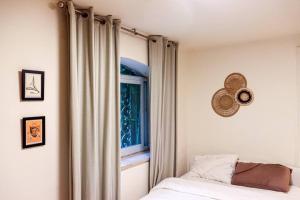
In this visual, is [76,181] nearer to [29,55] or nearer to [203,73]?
[29,55]

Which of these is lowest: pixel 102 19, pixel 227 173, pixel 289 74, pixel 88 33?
pixel 227 173

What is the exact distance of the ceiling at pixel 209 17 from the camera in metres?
2.02

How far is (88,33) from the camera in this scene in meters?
2.11

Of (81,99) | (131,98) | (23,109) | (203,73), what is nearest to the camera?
(23,109)

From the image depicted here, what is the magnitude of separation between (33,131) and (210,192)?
170cm

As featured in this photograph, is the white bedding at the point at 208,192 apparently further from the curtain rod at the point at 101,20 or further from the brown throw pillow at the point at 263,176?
the curtain rod at the point at 101,20

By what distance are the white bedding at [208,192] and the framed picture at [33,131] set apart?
A: 1123 mm

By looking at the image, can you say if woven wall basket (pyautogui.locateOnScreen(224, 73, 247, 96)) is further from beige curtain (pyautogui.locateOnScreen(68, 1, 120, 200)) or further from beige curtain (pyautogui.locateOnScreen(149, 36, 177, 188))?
beige curtain (pyautogui.locateOnScreen(68, 1, 120, 200))

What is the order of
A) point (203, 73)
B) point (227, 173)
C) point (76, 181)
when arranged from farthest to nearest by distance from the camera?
point (203, 73) < point (227, 173) < point (76, 181)

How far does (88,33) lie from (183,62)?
186cm

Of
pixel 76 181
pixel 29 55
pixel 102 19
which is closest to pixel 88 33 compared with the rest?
pixel 102 19

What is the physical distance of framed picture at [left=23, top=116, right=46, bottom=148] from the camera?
1.73 metres

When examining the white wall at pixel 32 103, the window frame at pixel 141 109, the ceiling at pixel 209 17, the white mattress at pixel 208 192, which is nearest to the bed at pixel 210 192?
the white mattress at pixel 208 192

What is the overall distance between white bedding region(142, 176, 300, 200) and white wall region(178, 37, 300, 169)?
1.98 feet
